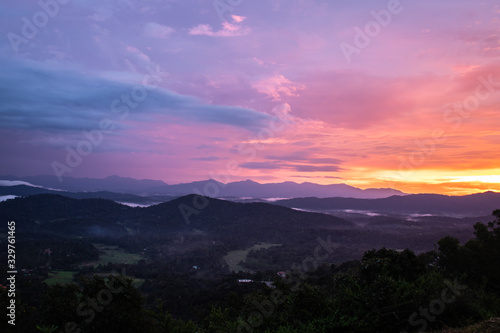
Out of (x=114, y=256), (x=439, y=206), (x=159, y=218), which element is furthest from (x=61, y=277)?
(x=439, y=206)

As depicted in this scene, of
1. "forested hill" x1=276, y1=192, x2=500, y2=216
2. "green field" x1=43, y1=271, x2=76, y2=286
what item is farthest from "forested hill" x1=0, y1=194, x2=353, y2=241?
"forested hill" x1=276, y1=192, x2=500, y2=216

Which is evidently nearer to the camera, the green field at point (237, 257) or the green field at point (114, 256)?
the green field at point (237, 257)

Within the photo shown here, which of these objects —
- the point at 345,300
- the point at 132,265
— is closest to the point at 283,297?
the point at 345,300

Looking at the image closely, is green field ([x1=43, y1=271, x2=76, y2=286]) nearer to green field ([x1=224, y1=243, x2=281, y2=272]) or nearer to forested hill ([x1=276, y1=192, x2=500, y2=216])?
green field ([x1=224, y1=243, x2=281, y2=272])

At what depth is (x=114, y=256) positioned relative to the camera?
266 feet

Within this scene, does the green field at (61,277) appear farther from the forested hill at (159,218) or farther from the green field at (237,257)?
the forested hill at (159,218)

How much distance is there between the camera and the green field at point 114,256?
7456 cm

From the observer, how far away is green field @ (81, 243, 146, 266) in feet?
245

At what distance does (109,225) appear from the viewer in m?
118

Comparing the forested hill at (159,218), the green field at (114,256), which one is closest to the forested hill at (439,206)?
the forested hill at (159,218)

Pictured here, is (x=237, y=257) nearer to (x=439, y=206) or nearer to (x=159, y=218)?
(x=159, y=218)

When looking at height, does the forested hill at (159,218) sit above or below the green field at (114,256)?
above

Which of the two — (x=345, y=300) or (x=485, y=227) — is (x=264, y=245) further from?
(x=345, y=300)

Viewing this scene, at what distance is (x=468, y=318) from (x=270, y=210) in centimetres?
12750
